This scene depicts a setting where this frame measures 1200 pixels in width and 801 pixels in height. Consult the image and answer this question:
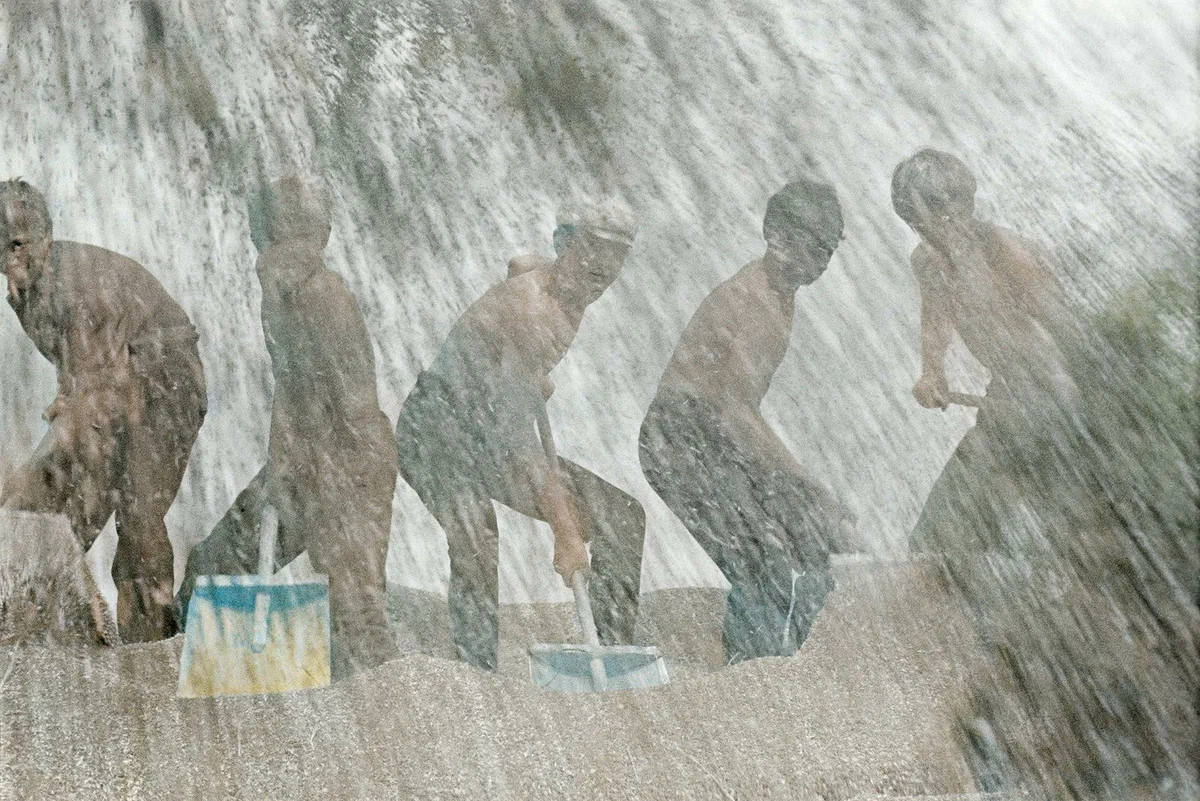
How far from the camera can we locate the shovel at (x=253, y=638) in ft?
11.3

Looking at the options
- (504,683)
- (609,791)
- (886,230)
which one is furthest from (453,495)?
(886,230)

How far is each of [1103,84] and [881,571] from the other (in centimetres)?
224

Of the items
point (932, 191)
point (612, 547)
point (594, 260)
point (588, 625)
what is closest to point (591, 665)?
point (588, 625)

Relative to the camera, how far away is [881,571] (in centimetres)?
390

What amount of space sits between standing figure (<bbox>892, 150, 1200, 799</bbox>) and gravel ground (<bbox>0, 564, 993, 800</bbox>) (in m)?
0.17

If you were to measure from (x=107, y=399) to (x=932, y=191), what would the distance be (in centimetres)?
256

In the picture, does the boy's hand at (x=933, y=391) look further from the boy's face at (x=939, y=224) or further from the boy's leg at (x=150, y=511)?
the boy's leg at (x=150, y=511)

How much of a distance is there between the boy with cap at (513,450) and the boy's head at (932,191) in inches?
36.8

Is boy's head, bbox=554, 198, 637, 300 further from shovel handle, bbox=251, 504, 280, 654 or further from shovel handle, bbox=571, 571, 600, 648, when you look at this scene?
shovel handle, bbox=251, 504, 280, 654

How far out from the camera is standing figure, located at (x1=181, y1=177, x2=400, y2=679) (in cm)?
A: 385

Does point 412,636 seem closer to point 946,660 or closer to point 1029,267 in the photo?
point 946,660

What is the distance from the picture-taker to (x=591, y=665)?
11.7 feet

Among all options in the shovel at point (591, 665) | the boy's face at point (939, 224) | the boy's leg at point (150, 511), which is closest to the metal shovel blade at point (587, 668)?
the shovel at point (591, 665)

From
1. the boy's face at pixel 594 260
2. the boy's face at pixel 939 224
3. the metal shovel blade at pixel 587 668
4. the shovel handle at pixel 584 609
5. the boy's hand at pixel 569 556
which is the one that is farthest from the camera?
the boy's face at pixel 939 224
